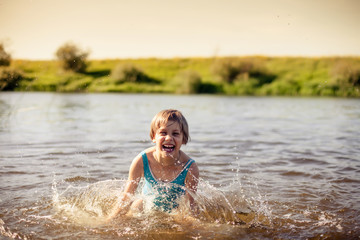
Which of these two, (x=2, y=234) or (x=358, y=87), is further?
(x=358, y=87)

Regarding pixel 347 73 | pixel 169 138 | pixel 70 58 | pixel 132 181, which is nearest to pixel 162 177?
pixel 132 181

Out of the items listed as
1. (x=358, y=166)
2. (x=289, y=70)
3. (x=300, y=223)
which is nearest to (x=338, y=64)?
(x=289, y=70)

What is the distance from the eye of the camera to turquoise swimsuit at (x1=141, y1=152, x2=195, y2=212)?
421 cm

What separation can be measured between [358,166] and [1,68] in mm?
9357

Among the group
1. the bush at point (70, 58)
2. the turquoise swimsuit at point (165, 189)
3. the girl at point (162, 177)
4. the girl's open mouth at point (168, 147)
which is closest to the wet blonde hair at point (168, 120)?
the girl at point (162, 177)

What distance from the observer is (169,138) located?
3945 millimetres

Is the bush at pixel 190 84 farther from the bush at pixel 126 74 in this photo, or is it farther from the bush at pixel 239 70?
the bush at pixel 126 74

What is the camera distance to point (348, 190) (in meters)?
5.10

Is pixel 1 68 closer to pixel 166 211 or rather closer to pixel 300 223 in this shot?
pixel 166 211

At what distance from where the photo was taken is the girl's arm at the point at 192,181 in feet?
13.9

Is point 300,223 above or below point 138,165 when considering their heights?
below

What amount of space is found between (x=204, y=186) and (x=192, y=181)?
0.83 meters

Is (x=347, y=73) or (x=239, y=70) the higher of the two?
(x=239, y=70)

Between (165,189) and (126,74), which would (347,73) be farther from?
(165,189)
